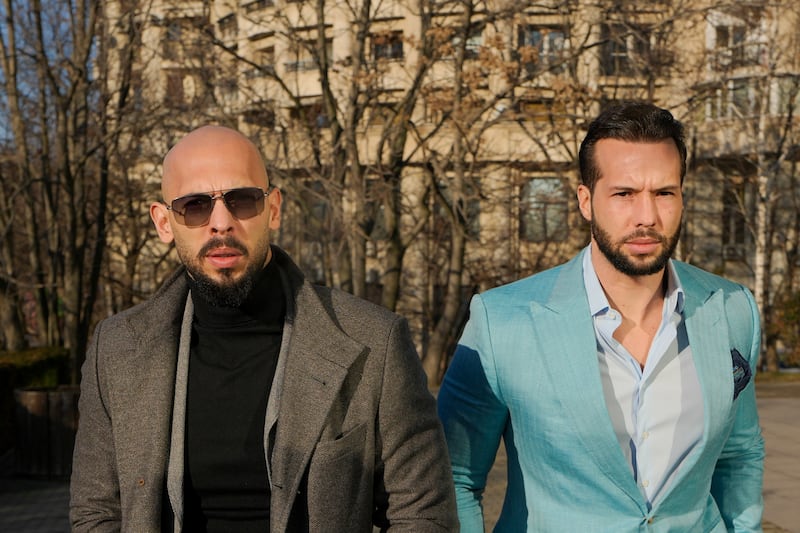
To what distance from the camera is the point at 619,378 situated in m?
2.75

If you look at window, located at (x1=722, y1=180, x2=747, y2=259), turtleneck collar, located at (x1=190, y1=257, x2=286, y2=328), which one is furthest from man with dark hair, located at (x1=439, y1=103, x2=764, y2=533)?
window, located at (x1=722, y1=180, x2=747, y2=259)

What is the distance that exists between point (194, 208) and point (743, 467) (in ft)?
6.14

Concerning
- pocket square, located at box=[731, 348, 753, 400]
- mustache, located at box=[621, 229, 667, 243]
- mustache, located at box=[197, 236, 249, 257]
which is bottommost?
pocket square, located at box=[731, 348, 753, 400]

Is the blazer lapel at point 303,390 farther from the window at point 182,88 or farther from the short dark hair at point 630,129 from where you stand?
the window at point 182,88

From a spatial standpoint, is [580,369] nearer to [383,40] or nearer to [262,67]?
[383,40]

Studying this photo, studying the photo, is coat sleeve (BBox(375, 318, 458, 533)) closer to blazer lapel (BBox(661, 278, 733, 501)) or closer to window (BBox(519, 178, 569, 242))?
blazer lapel (BBox(661, 278, 733, 501))

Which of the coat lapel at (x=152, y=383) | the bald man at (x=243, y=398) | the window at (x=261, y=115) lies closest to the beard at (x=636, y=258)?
the bald man at (x=243, y=398)

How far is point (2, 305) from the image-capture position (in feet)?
56.8

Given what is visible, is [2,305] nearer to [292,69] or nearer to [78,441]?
[292,69]

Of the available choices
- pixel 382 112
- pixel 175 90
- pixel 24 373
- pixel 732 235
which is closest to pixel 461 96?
pixel 382 112

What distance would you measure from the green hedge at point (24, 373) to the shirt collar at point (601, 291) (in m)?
9.96

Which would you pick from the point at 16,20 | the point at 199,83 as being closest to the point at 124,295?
the point at 199,83

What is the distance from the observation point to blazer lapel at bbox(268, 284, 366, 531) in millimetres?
2348

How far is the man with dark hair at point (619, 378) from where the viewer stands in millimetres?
2633
